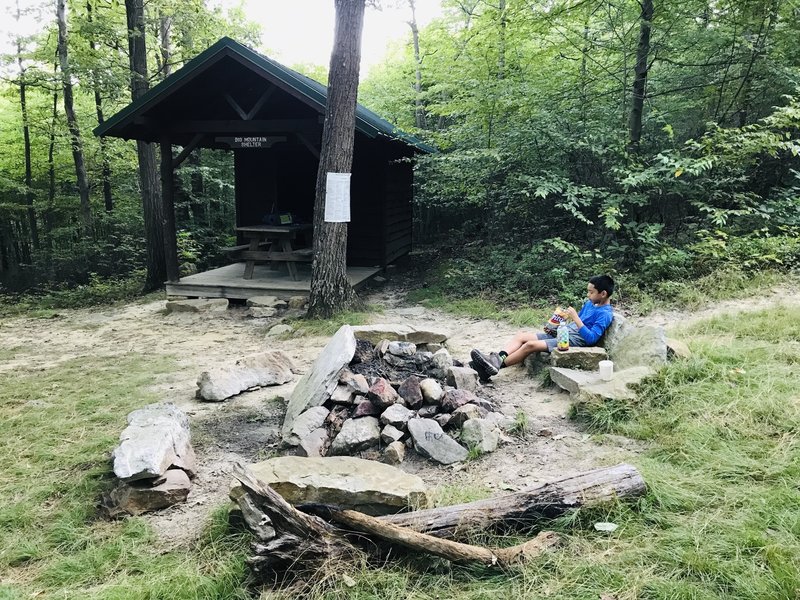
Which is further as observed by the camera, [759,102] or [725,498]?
[759,102]

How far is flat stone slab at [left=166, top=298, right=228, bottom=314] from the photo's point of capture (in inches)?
371

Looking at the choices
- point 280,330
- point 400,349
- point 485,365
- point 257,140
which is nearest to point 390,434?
point 400,349

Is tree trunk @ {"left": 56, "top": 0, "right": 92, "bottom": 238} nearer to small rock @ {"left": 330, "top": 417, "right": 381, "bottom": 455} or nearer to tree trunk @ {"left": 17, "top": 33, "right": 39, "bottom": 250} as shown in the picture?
tree trunk @ {"left": 17, "top": 33, "right": 39, "bottom": 250}

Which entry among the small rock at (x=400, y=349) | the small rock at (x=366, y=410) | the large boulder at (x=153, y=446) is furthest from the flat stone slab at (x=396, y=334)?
the large boulder at (x=153, y=446)

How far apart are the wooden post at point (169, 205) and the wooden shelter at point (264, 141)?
0.7 inches

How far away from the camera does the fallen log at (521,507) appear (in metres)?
2.75

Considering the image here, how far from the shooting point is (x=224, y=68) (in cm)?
929

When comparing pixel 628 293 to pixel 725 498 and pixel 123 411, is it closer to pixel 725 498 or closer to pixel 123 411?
pixel 725 498

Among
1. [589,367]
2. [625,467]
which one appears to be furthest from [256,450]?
[589,367]

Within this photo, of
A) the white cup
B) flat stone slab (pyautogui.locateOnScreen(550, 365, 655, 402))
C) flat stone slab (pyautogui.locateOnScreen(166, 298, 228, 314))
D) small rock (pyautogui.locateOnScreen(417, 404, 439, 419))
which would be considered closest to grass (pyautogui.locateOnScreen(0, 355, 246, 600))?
small rock (pyautogui.locateOnScreen(417, 404, 439, 419))

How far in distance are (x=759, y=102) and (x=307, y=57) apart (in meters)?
24.1

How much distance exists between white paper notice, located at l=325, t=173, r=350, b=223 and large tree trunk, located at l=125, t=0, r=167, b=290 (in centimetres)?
598

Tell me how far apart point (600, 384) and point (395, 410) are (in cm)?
166

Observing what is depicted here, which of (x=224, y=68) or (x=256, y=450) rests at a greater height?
(x=224, y=68)
